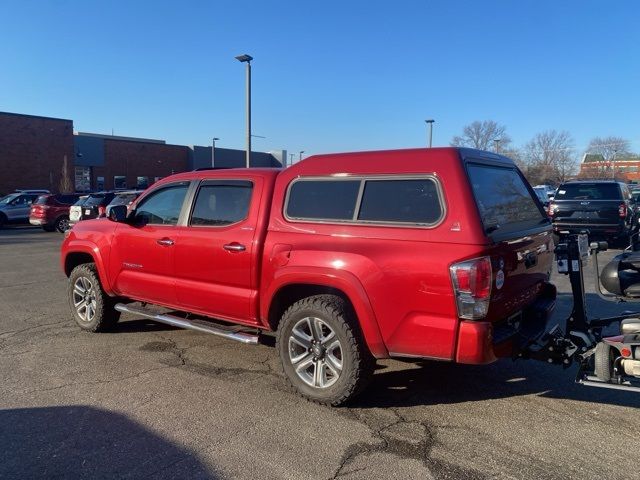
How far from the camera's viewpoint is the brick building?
3612 centimetres

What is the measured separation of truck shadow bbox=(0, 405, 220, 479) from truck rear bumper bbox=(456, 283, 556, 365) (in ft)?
5.78

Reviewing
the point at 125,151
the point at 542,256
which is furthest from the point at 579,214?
the point at 125,151

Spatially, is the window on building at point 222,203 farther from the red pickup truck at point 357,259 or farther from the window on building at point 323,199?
the window on building at point 323,199

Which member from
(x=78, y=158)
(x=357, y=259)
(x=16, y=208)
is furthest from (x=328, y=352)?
(x=78, y=158)

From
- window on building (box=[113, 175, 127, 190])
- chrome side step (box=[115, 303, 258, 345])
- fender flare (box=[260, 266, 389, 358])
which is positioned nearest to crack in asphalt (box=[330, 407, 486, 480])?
fender flare (box=[260, 266, 389, 358])

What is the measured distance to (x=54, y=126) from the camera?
1511 inches

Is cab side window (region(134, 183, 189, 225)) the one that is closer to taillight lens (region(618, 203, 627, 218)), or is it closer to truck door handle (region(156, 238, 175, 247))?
truck door handle (region(156, 238, 175, 247))

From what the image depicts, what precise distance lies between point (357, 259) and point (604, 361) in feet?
5.95

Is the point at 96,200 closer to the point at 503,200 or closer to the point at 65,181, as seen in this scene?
the point at 65,181

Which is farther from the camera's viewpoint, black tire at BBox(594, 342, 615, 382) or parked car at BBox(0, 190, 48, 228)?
parked car at BBox(0, 190, 48, 228)

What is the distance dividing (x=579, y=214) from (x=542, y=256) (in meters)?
10.00

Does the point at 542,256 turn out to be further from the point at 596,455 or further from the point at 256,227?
the point at 256,227

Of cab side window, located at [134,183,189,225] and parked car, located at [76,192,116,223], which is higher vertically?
cab side window, located at [134,183,189,225]

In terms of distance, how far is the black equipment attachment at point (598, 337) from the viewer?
3.46 metres
